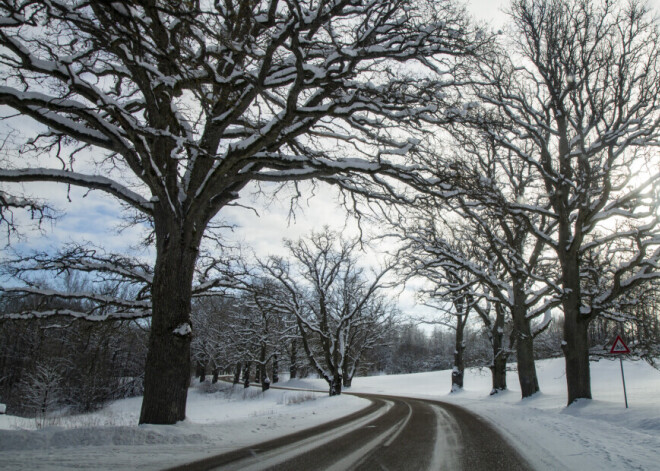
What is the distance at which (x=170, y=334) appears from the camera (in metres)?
6.46

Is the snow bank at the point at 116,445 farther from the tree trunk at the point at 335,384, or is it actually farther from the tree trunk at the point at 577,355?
the tree trunk at the point at 335,384

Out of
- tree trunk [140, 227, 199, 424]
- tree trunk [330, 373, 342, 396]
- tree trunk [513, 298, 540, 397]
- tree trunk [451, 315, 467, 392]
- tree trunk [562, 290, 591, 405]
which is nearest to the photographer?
tree trunk [140, 227, 199, 424]

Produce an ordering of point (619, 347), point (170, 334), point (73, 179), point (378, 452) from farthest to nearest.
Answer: point (619, 347) < point (73, 179) < point (170, 334) < point (378, 452)

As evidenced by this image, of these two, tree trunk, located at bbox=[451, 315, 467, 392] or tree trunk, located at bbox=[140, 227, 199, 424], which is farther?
tree trunk, located at bbox=[451, 315, 467, 392]

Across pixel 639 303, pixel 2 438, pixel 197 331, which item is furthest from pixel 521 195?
pixel 197 331

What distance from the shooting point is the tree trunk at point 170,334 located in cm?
625

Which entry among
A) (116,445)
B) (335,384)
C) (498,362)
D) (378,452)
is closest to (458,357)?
(498,362)

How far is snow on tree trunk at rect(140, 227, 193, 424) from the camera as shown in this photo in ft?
20.5

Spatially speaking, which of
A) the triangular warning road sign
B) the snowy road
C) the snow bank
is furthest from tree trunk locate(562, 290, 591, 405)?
the snow bank

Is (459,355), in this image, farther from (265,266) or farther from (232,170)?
(232,170)

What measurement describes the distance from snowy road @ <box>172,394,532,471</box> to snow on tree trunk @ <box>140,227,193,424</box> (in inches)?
68.9

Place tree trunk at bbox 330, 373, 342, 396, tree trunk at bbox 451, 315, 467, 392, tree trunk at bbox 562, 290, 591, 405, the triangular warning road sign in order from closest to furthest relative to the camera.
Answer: the triangular warning road sign < tree trunk at bbox 562, 290, 591, 405 < tree trunk at bbox 330, 373, 342, 396 < tree trunk at bbox 451, 315, 467, 392

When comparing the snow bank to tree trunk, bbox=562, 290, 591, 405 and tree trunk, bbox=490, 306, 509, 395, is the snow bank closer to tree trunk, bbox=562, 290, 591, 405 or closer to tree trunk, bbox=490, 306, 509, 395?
tree trunk, bbox=562, 290, 591, 405

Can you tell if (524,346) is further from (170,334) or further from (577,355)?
(170,334)
